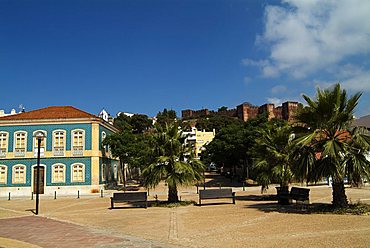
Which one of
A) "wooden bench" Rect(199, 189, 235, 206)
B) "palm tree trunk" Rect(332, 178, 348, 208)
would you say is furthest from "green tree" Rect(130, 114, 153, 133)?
"palm tree trunk" Rect(332, 178, 348, 208)

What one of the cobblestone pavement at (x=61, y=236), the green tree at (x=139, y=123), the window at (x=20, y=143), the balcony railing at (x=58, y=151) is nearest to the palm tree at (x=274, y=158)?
the cobblestone pavement at (x=61, y=236)

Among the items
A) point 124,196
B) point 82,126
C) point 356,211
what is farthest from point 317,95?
point 82,126

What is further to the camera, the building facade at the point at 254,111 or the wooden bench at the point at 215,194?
the building facade at the point at 254,111

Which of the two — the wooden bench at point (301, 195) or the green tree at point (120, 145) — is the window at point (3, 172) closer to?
the green tree at point (120, 145)

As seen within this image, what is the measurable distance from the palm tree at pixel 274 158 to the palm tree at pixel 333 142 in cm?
410

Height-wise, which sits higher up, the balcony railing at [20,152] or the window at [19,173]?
the balcony railing at [20,152]

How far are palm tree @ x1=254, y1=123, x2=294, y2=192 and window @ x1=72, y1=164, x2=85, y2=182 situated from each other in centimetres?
2120

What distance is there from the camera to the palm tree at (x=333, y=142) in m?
13.3

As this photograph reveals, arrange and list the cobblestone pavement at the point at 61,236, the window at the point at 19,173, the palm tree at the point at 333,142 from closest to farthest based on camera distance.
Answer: the cobblestone pavement at the point at 61,236 → the palm tree at the point at 333,142 → the window at the point at 19,173

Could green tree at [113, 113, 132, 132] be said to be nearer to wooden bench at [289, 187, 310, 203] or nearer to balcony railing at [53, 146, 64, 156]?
balcony railing at [53, 146, 64, 156]

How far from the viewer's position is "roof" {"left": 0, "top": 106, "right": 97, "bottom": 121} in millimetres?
36312

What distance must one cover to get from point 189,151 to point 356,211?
934cm

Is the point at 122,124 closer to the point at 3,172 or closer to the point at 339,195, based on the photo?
the point at 3,172

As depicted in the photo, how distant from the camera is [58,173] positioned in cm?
3547
